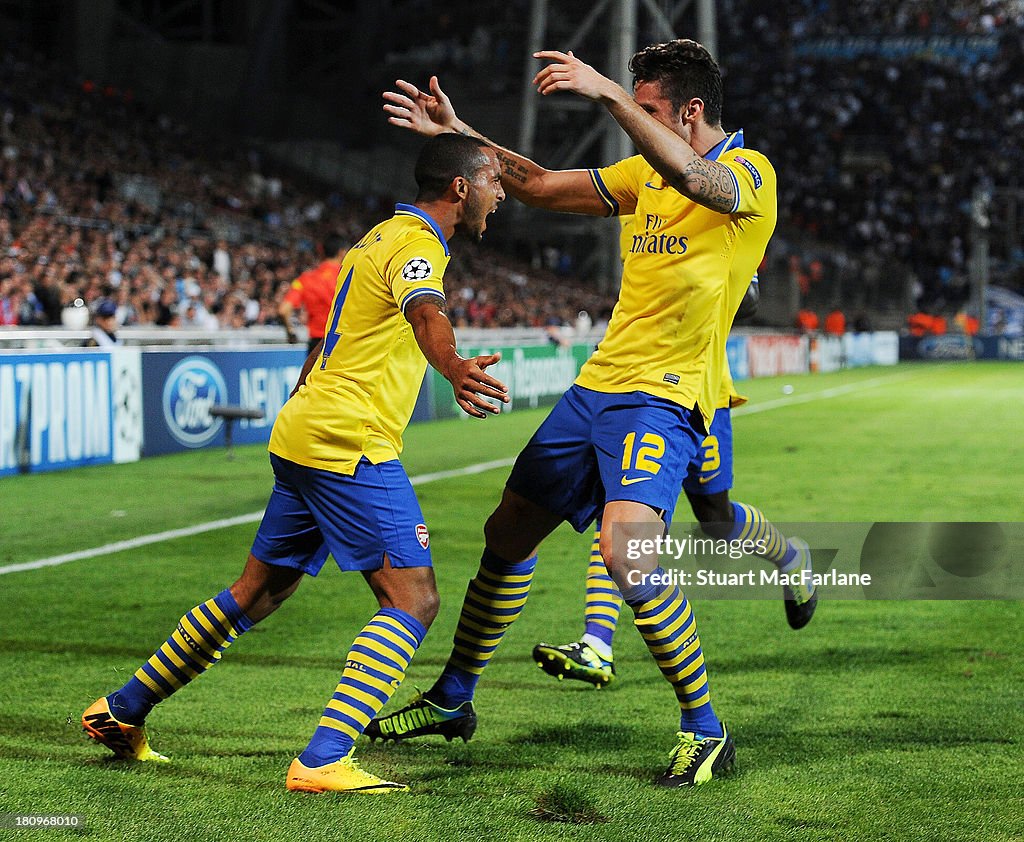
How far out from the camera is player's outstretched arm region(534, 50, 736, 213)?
4160mm

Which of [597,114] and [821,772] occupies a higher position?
[597,114]

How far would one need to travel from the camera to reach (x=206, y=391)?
1667 centimetres

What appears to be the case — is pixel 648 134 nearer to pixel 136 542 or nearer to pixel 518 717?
pixel 518 717

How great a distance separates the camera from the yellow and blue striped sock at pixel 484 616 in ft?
16.1

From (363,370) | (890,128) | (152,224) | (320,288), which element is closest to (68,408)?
(320,288)

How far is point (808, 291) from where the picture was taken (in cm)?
5272

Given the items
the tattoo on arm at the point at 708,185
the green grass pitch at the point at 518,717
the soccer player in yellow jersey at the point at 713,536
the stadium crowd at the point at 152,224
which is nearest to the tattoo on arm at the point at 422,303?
the tattoo on arm at the point at 708,185

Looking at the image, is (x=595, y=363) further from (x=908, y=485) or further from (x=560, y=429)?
(x=908, y=485)

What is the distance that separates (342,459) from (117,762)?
1.28m

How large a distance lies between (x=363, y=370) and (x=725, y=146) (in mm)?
1429

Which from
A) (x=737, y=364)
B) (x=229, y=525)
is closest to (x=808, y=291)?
(x=737, y=364)

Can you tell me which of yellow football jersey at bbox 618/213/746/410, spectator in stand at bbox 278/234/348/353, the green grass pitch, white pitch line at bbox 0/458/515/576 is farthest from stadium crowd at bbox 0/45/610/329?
yellow football jersey at bbox 618/213/746/410

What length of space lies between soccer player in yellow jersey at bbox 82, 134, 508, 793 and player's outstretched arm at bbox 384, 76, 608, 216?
559 mm

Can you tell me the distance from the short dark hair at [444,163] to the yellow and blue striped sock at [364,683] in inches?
52.1
